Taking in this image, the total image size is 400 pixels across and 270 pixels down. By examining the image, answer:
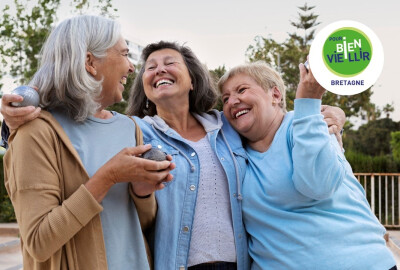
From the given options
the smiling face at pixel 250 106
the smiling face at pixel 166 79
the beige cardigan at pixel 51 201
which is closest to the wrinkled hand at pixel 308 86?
the smiling face at pixel 250 106

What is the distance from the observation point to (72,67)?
5.72ft

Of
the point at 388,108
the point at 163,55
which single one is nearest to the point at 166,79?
the point at 163,55

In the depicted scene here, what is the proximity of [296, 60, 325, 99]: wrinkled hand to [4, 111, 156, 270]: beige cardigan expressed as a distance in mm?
956

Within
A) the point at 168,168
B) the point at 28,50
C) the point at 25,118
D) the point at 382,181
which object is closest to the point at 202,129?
the point at 168,168

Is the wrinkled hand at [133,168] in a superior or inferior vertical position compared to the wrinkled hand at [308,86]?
inferior

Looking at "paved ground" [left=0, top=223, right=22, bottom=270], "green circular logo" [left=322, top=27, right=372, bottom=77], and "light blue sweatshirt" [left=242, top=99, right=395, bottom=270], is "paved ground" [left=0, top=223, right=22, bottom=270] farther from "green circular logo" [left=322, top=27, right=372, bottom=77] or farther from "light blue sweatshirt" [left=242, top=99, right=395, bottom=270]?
"green circular logo" [left=322, top=27, right=372, bottom=77]

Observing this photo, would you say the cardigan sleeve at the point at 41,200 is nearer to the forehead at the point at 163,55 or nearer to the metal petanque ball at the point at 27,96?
the metal petanque ball at the point at 27,96

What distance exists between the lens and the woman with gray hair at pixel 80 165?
161cm

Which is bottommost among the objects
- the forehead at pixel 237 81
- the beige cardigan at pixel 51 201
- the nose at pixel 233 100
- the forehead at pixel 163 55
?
the beige cardigan at pixel 51 201

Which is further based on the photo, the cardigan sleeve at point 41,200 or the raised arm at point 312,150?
the raised arm at point 312,150

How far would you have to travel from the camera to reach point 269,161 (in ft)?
7.44

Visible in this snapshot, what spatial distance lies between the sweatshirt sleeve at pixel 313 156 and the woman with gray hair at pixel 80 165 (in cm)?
62

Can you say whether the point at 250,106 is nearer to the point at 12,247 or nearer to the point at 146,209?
the point at 146,209

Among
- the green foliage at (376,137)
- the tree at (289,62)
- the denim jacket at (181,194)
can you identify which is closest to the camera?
the denim jacket at (181,194)
